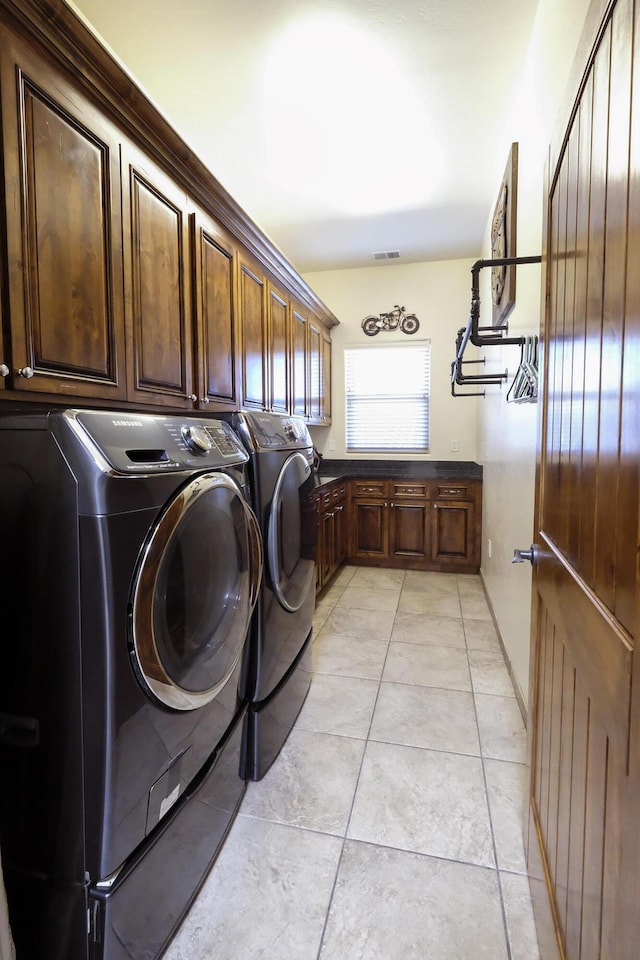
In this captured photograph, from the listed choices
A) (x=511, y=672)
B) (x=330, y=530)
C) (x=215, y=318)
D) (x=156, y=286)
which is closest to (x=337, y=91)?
(x=215, y=318)

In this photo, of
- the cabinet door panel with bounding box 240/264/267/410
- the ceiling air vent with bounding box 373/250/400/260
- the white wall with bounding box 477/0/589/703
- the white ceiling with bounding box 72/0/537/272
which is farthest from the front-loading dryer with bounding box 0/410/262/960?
the ceiling air vent with bounding box 373/250/400/260

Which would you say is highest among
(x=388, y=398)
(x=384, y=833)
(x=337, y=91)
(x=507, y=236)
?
(x=337, y=91)

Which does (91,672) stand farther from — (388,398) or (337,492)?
(388,398)

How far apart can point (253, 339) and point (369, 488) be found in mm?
1975

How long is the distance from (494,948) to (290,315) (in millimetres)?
3327

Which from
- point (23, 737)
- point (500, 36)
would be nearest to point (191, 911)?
point (23, 737)

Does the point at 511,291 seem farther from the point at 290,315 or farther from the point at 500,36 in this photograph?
the point at 290,315

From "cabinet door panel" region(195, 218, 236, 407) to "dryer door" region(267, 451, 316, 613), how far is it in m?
0.64

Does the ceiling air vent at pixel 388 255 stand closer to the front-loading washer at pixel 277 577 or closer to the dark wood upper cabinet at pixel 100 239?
the dark wood upper cabinet at pixel 100 239

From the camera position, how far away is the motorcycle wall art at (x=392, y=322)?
14.5 feet

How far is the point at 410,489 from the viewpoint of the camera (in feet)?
13.9

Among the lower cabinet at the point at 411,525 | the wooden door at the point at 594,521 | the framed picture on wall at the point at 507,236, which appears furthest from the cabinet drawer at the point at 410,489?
the wooden door at the point at 594,521

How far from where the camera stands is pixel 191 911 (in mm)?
1216

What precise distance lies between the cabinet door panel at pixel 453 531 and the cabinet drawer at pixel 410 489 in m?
0.16
